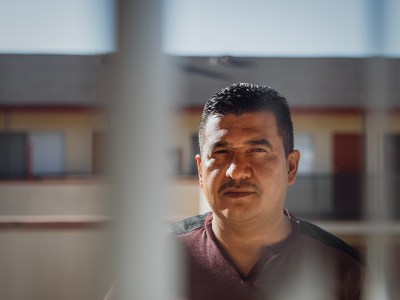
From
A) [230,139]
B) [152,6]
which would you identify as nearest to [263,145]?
[230,139]

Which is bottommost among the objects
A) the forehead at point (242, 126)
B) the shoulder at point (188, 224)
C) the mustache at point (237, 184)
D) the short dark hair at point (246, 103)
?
the shoulder at point (188, 224)

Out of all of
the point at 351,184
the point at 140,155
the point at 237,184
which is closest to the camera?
the point at 140,155

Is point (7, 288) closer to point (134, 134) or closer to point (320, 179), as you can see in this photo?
point (134, 134)

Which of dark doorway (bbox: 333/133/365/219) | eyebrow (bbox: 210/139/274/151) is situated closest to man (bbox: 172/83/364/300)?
eyebrow (bbox: 210/139/274/151)

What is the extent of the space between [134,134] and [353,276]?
0.70 m

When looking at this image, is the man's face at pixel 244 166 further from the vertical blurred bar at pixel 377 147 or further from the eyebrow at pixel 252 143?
the vertical blurred bar at pixel 377 147

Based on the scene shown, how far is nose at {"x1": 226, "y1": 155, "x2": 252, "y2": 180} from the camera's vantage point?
1245mm

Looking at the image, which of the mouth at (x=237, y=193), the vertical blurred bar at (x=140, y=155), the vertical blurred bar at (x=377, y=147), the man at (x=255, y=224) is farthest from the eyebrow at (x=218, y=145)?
the vertical blurred bar at (x=377, y=147)

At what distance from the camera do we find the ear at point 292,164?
4.34 ft

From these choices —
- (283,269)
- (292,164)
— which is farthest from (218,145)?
(283,269)

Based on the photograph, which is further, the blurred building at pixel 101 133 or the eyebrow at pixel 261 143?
the eyebrow at pixel 261 143

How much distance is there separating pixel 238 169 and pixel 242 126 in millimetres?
112

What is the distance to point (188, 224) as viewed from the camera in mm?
1319

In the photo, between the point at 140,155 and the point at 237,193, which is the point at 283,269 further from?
the point at 140,155
